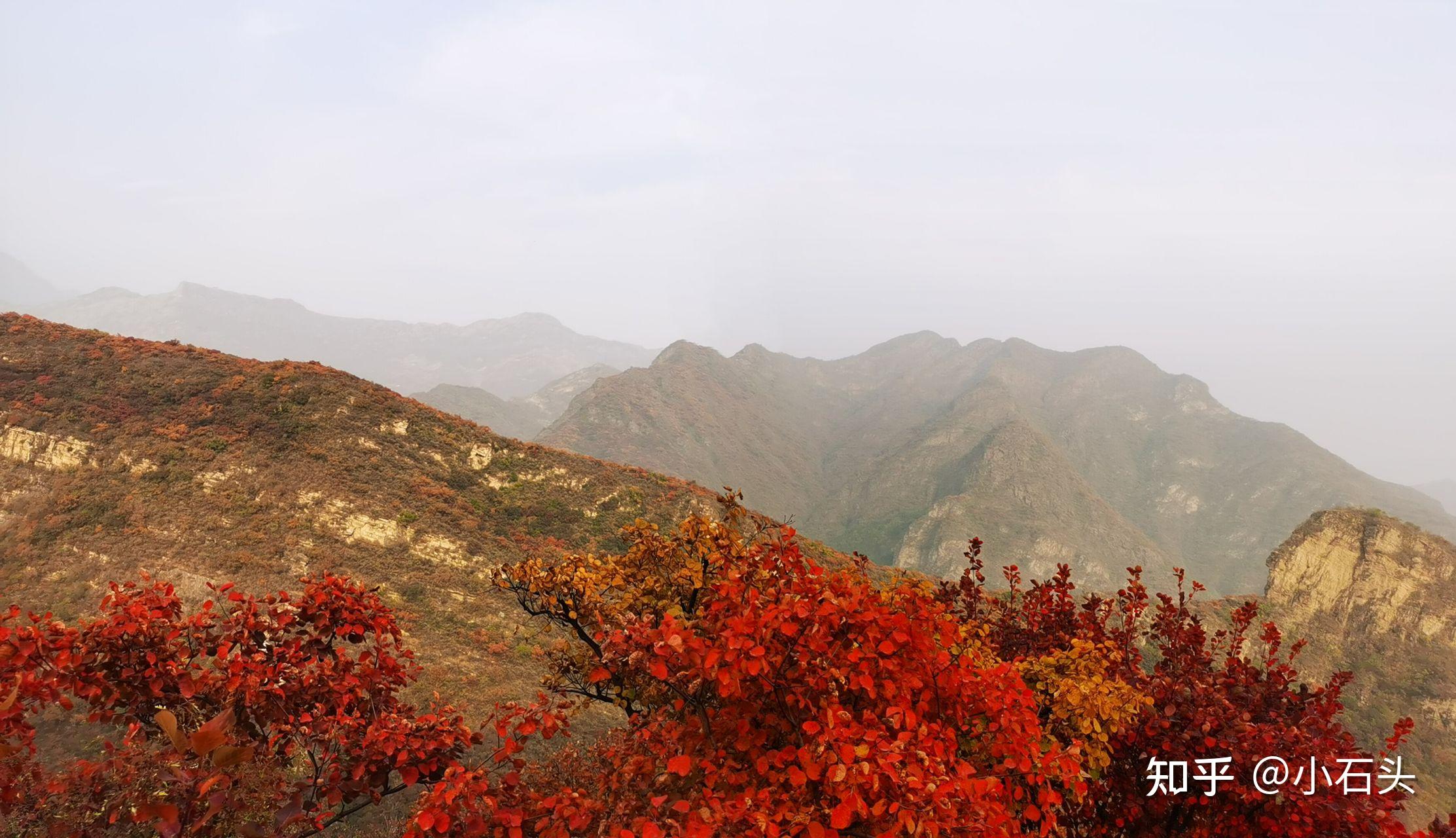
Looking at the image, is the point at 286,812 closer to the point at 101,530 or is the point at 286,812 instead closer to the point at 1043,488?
the point at 101,530

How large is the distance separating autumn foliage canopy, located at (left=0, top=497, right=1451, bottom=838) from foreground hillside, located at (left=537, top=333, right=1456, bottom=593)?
81.1m

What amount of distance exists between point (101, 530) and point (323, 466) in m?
7.12

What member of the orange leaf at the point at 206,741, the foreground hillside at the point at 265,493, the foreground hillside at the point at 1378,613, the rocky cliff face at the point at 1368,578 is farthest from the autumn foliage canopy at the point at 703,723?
the rocky cliff face at the point at 1368,578

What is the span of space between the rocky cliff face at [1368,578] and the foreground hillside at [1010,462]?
34.8 m

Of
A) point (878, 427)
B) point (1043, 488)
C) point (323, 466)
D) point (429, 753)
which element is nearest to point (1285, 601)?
point (1043, 488)

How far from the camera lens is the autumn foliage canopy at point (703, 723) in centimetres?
405

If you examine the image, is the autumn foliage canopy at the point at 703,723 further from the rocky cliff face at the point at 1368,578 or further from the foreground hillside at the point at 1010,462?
the foreground hillside at the point at 1010,462

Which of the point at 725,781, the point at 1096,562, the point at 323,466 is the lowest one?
the point at 1096,562

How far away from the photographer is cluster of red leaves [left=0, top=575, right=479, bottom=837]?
16.7 ft

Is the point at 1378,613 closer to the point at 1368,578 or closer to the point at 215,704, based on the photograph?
the point at 1368,578

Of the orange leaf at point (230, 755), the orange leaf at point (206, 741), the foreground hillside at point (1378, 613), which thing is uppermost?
the orange leaf at point (206, 741)

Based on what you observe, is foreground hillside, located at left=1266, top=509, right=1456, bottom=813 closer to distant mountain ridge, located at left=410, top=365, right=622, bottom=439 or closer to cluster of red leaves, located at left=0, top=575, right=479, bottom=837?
cluster of red leaves, located at left=0, top=575, right=479, bottom=837

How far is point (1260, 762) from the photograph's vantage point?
6.14m

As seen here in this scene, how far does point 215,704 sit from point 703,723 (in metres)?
5.63
